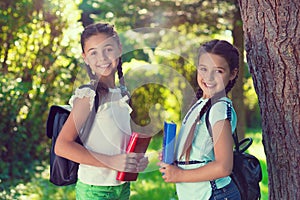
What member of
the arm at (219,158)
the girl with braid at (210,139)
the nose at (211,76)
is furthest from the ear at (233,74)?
the arm at (219,158)

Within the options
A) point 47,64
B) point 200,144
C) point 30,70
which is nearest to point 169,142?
point 200,144

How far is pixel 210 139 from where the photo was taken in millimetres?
2748

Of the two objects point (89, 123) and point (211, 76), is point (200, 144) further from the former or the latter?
point (89, 123)

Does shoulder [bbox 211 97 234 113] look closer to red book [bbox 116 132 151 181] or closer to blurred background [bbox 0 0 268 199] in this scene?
red book [bbox 116 132 151 181]

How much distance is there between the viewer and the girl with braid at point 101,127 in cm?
288

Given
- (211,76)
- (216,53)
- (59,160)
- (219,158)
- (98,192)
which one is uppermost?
(216,53)

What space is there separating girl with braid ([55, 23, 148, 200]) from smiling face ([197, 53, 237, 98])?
461 millimetres

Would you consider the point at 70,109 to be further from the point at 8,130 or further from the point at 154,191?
the point at 8,130

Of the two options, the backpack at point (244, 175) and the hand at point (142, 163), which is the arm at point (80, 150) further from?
the backpack at point (244, 175)

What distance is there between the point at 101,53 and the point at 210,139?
707 millimetres

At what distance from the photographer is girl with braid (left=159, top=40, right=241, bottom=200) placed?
270 cm

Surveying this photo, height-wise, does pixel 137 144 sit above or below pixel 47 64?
below

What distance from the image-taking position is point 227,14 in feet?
25.7

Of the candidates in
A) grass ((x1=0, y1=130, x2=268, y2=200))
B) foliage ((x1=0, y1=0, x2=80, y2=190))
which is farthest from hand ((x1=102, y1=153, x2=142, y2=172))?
foliage ((x1=0, y1=0, x2=80, y2=190))
